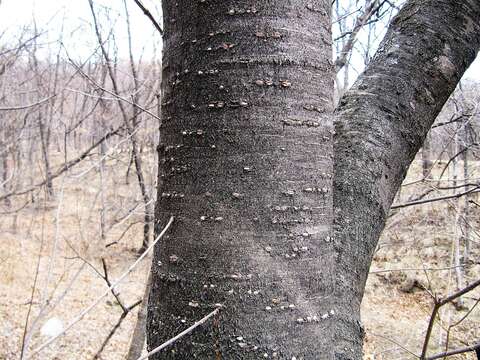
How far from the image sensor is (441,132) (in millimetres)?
6715

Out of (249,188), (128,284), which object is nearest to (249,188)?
(249,188)

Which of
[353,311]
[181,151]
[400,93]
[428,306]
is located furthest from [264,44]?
[428,306]

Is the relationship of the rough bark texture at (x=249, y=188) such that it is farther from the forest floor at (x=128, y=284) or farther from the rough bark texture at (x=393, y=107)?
the forest floor at (x=128, y=284)

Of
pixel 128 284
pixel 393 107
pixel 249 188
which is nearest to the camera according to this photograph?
pixel 249 188

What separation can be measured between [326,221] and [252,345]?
0.22 metres

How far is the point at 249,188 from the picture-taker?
1.99 ft

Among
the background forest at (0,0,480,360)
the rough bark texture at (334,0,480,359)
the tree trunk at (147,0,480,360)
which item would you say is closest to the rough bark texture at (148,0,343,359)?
the tree trunk at (147,0,480,360)

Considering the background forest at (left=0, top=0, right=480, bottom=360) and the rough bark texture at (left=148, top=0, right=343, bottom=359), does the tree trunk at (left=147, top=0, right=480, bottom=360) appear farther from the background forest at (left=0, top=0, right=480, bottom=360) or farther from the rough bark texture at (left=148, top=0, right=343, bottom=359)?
the background forest at (left=0, top=0, right=480, bottom=360)

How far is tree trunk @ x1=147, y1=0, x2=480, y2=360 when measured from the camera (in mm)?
601

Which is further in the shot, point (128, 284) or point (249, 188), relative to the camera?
point (128, 284)

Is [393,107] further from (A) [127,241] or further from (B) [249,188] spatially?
(A) [127,241]

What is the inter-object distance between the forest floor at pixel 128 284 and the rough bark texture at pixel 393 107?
166 inches

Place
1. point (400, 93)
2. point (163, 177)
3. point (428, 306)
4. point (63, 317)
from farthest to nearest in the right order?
point (428, 306) → point (63, 317) → point (400, 93) → point (163, 177)

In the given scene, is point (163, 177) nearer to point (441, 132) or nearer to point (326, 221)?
point (326, 221)
